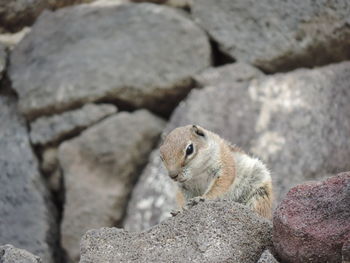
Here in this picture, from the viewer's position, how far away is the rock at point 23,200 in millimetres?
6758

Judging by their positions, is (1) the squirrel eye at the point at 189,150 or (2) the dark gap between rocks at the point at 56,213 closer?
(1) the squirrel eye at the point at 189,150

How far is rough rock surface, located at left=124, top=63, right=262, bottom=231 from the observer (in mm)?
6465

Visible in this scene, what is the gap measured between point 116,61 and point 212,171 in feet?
9.58

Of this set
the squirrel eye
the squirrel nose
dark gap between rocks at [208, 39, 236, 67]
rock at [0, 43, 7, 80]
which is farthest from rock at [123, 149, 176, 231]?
the squirrel nose

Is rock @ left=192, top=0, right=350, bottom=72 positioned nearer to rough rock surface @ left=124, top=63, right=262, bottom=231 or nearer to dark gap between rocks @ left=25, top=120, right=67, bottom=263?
rough rock surface @ left=124, top=63, right=262, bottom=231

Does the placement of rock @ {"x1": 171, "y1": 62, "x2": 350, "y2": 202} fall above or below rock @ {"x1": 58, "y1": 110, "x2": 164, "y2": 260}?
above

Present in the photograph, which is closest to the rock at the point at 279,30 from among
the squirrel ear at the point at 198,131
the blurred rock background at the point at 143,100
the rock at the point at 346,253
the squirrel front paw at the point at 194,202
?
the blurred rock background at the point at 143,100

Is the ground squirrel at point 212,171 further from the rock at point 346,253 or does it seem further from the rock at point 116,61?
the rock at point 116,61

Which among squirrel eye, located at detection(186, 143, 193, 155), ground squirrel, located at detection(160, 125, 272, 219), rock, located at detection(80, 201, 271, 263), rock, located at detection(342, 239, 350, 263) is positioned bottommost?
ground squirrel, located at detection(160, 125, 272, 219)

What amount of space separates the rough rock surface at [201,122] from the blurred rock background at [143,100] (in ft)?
0.03

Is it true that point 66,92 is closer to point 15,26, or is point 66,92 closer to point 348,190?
point 15,26

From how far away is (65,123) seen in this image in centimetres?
A: 703

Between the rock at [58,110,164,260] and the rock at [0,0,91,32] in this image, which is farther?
the rock at [0,0,91,32]

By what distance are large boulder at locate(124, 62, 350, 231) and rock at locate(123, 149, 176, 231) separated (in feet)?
0.06
